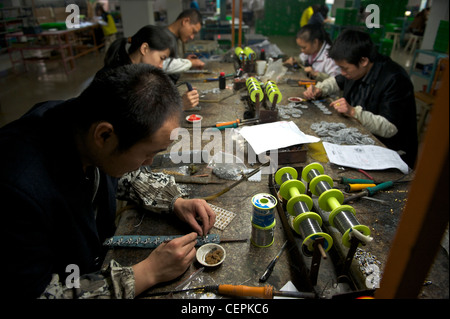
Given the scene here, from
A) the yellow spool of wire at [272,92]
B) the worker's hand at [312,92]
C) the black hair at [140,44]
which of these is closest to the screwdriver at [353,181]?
the yellow spool of wire at [272,92]

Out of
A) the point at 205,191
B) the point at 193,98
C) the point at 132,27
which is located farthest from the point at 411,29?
the point at 205,191

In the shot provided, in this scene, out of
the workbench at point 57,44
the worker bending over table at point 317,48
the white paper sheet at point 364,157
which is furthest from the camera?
the workbench at point 57,44

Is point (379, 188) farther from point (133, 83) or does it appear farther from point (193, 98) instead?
point (193, 98)

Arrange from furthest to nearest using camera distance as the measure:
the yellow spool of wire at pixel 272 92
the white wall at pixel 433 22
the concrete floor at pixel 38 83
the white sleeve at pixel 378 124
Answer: the white wall at pixel 433 22
the concrete floor at pixel 38 83
the white sleeve at pixel 378 124
the yellow spool of wire at pixel 272 92

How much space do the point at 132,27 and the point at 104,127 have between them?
6.63 meters

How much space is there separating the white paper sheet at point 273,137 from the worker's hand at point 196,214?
24.6 inches

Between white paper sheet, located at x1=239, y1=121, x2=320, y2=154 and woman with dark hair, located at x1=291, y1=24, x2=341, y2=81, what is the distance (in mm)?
2191

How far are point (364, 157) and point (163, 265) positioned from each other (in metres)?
1.51

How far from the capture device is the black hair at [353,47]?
8.11ft

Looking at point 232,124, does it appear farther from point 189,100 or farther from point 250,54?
point 250,54

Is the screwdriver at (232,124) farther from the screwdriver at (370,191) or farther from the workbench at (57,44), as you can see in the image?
the workbench at (57,44)

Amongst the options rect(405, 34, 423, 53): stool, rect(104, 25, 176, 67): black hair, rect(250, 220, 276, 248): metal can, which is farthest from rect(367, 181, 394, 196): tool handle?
rect(405, 34, 423, 53): stool
